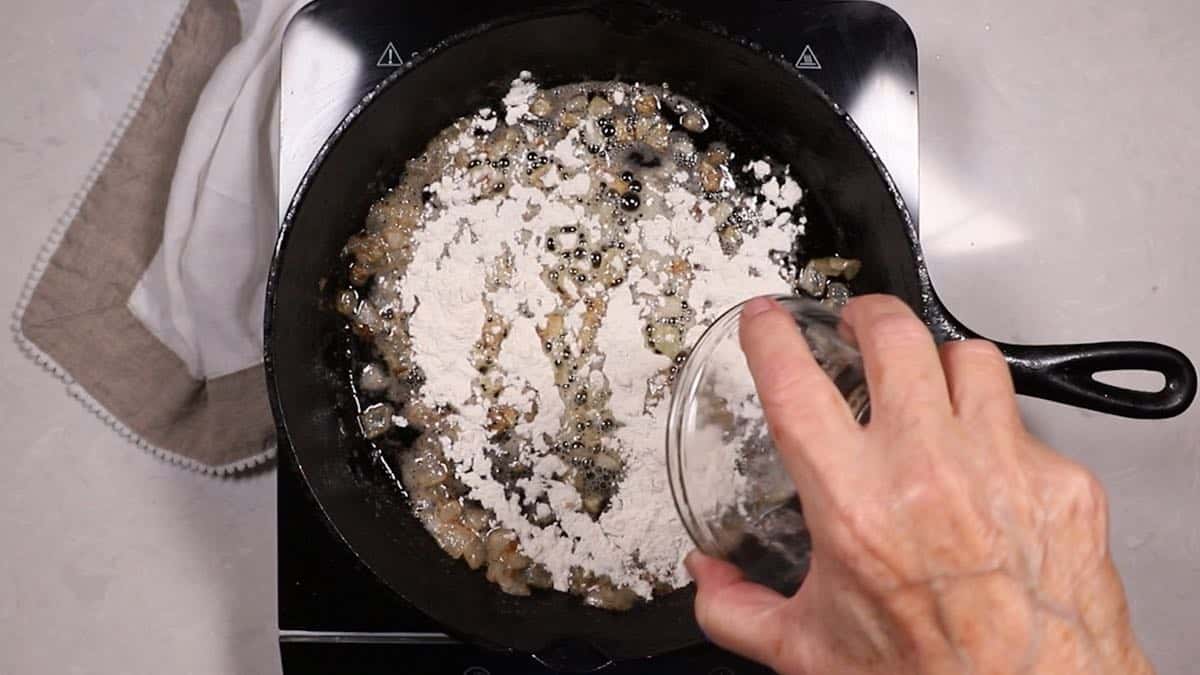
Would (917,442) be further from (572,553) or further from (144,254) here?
(144,254)

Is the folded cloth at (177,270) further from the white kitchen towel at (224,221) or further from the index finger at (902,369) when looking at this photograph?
the index finger at (902,369)

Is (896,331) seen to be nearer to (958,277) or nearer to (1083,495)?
(1083,495)

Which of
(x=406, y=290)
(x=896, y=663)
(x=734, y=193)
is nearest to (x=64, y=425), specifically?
(x=406, y=290)

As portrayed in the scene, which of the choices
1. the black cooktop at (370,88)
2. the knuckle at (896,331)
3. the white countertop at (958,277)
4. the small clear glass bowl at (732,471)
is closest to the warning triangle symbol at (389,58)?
the black cooktop at (370,88)

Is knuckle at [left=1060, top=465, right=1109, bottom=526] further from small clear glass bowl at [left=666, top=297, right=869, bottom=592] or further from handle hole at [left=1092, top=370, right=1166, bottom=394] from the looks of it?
handle hole at [left=1092, top=370, right=1166, bottom=394]

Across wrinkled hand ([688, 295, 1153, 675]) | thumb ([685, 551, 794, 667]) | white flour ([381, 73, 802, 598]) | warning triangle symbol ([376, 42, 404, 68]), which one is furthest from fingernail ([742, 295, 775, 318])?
warning triangle symbol ([376, 42, 404, 68])

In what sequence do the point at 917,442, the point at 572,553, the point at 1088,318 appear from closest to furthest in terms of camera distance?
the point at 917,442 → the point at 572,553 → the point at 1088,318

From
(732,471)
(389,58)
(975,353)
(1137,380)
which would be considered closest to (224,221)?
(389,58)
